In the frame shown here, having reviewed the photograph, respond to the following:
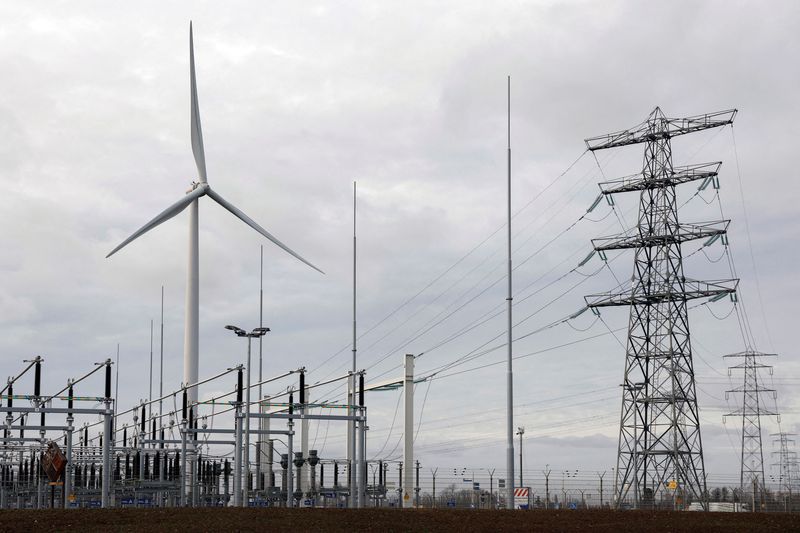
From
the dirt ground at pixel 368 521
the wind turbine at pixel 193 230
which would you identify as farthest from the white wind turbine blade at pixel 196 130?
the dirt ground at pixel 368 521

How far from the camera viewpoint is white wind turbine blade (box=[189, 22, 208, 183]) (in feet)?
220

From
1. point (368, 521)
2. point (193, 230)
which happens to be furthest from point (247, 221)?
point (368, 521)

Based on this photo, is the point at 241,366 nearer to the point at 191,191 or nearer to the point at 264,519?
the point at 264,519

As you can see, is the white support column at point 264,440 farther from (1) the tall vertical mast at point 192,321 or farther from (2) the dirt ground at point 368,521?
(2) the dirt ground at point 368,521

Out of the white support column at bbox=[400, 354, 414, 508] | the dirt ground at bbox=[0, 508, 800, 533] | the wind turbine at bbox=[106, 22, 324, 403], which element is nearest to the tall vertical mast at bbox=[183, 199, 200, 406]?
the wind turbine at bbox=[106, 22, 324, 403]

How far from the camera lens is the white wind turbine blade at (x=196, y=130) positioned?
220ft

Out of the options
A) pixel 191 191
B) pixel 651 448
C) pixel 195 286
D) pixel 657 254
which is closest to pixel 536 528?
pixel 651 448

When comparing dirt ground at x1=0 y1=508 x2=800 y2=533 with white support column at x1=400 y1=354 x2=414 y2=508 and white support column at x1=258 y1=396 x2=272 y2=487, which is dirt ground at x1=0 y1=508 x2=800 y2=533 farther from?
white support column at x1=258 y1=396 x2=272 y2=487

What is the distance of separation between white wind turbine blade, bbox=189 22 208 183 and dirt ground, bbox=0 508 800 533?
128 ft

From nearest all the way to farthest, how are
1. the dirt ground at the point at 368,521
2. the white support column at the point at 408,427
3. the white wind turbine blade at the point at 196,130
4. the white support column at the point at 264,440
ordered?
the dirt ground at the point at 368,521 < the white support column at the point at 408,427 < the white support column at the point at 264,440 < the white wind turbine blade at the point at 196,130

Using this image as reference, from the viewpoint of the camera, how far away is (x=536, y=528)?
27.9 metres

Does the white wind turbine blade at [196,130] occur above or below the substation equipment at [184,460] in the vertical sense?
above

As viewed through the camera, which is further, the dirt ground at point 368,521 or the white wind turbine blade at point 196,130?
the white wind turbine blade at point 196,130

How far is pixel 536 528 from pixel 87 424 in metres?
50.5
